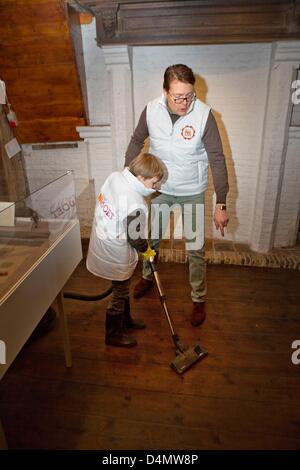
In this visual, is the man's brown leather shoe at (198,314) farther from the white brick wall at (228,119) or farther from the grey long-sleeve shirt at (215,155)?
the white brick wall at (228,119)

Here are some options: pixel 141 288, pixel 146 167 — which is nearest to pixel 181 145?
pixel 146 167

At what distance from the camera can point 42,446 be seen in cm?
148

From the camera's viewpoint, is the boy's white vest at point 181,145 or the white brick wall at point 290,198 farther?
the white brick wall at point 290,198

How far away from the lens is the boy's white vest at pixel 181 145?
199 cm

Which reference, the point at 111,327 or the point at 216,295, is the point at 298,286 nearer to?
the point at 216,295

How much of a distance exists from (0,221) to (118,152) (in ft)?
6.81

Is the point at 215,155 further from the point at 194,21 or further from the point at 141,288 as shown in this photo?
the point at 194,21

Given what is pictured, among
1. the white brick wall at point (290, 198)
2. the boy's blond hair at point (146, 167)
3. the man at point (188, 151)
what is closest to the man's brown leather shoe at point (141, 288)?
the man at point (188, 151)

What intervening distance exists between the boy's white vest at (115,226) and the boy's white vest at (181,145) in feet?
1.78

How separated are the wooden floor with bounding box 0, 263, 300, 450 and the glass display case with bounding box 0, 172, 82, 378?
24 centimetres

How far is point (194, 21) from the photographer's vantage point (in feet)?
8.59

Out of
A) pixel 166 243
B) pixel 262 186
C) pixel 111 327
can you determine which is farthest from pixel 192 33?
pixel 111 327

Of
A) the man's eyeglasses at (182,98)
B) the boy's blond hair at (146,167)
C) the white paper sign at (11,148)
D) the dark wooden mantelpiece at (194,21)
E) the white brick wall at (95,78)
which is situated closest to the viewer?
the boy's blond hair at (146,167)

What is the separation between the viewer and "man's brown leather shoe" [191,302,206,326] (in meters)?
2.27
